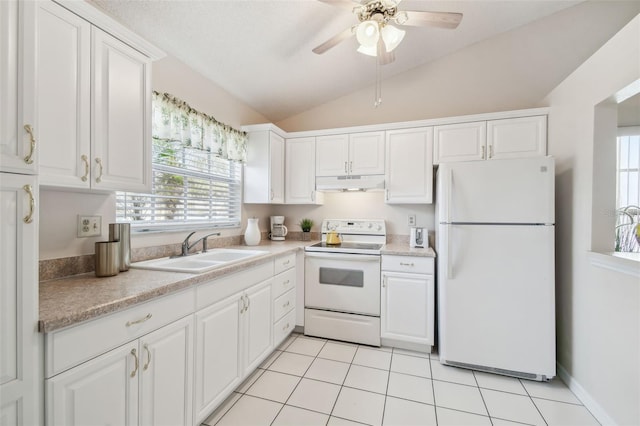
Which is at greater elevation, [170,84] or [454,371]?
[170,84]

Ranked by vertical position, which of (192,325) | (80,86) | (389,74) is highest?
(389,74)

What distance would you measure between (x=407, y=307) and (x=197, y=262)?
1801mm

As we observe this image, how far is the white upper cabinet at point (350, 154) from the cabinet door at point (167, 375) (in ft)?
6.77

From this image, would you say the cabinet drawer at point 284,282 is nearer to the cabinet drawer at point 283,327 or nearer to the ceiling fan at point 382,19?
the cabinet drawer at point 283,327

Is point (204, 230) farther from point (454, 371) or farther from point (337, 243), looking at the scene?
point (454, 371)

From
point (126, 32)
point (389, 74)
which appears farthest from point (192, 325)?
point (389, 74)

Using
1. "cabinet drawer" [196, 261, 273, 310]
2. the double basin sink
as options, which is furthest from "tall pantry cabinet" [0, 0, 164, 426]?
"cabinet drawer" [196, 261, 273, 310]

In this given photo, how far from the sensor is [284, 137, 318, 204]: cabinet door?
122 inches

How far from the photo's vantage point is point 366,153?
2891mm

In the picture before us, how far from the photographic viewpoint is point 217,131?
244 centimetres

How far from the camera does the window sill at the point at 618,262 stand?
4.71ft

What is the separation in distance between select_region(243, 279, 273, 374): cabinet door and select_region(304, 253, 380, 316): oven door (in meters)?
0.59

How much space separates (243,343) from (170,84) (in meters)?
1.93

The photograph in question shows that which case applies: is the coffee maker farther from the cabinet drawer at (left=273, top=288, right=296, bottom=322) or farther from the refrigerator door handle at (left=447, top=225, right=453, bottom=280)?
the refrigerator door handle at (left=447, top=225, right=453, bottom=280)
